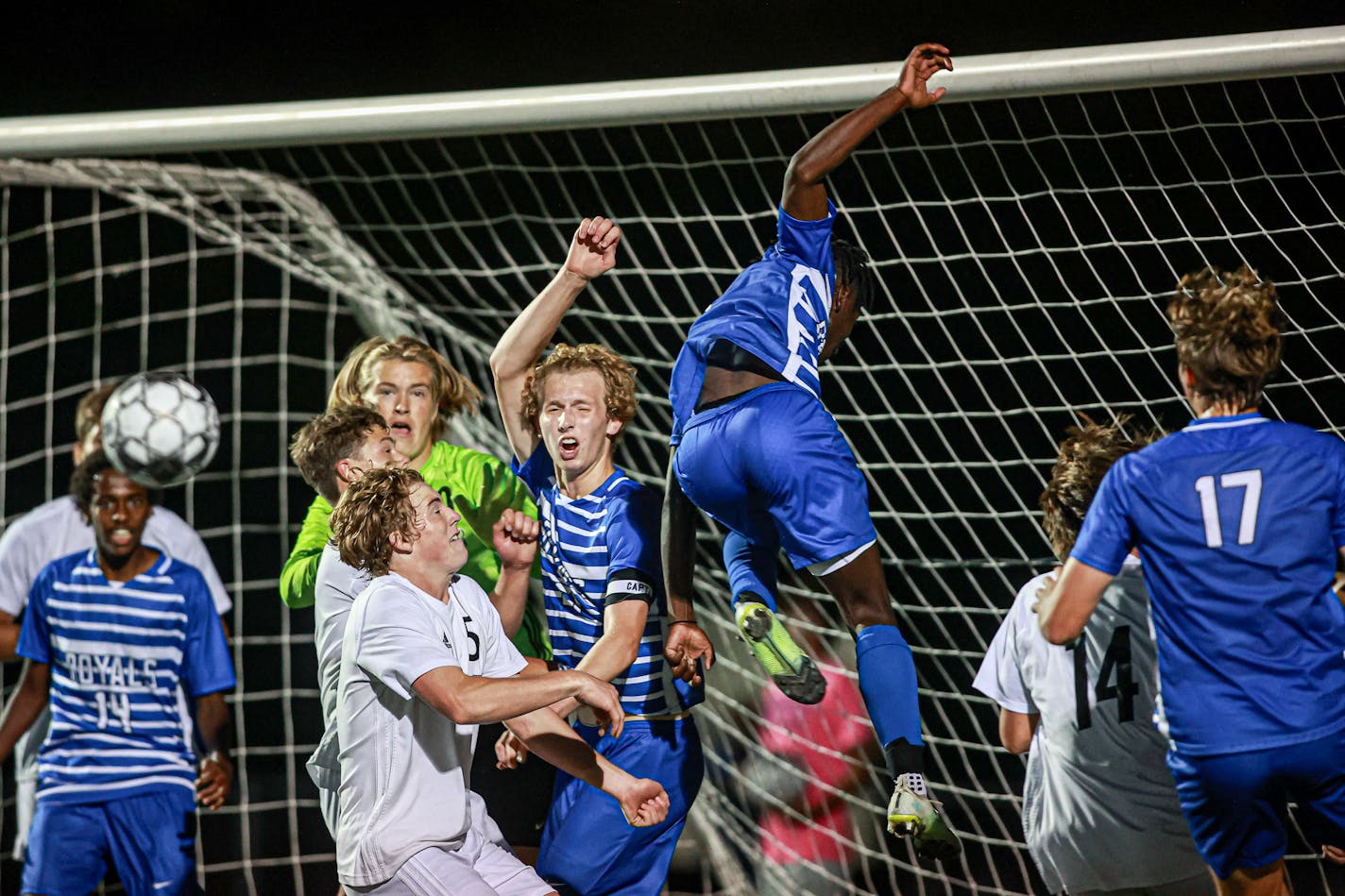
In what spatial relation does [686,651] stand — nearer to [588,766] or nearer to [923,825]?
[588,766]

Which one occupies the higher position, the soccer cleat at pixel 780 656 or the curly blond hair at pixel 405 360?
the curly blond hair at pixel 405 360

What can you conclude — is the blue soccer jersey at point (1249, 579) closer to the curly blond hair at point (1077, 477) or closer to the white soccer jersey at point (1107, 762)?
the white soccer jersey at point (1107, 762)

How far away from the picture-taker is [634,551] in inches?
115

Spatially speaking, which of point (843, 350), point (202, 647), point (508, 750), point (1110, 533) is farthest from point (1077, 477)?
point (843, 350)

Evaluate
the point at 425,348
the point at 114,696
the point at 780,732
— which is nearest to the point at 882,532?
the point at 780,732

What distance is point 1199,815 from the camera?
99.1 inches

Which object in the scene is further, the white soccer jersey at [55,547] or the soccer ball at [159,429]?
the white soccer jersey at [55,547]

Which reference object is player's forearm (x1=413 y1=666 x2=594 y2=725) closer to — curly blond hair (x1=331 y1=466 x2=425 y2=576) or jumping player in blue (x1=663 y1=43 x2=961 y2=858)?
curly blond hair (x1=331 y1=466 x2=425 y2=576)

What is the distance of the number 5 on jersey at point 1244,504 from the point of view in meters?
2.48

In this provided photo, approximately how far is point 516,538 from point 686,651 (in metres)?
0.45

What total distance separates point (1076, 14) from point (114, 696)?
468 cm

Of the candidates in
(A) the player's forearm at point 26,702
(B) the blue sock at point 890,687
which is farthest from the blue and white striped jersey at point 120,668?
(B) the blue sock at point 890,687

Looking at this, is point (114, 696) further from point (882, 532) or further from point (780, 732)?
point (882, 532)

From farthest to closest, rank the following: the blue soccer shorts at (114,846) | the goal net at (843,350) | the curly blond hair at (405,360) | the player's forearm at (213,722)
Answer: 1. the goal net at (843,350)
2. the player's forearm at (213,722)
3. the blue soccer shorts at (114,846)
4. the curly blond hair at (405,360)
